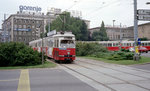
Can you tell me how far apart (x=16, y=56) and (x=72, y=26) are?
196ft

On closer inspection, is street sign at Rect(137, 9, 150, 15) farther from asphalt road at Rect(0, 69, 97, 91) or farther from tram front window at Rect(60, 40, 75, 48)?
asphalt road at Rect(0, 69, 97, 91)

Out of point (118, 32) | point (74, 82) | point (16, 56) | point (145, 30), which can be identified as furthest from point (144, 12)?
point (118, 32)

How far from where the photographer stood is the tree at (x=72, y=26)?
76.6 m

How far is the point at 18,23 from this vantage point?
322 feet

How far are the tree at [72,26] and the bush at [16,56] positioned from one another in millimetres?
54944

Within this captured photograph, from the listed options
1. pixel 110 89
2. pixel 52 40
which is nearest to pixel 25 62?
pixel 52 40

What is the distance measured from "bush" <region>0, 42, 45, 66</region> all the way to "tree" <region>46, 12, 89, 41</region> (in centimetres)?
5494

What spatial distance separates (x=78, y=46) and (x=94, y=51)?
11.4 feet

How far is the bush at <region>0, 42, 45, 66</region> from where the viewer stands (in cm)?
1825

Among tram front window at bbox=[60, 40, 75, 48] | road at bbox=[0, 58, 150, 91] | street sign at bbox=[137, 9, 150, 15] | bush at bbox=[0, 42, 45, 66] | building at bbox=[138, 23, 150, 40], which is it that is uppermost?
building at bbox=[138, 23, 150, 40]

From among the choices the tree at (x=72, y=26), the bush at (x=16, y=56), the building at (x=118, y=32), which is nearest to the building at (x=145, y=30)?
the building at (x=118, y=32)

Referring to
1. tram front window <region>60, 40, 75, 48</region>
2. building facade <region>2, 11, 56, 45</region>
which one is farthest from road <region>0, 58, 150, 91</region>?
building facade <region>2, 11, 56, 45</region>

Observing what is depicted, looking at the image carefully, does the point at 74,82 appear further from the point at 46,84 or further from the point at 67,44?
the point at 67,44

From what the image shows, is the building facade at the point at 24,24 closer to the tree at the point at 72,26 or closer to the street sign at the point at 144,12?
the tree at the point at 72,26
